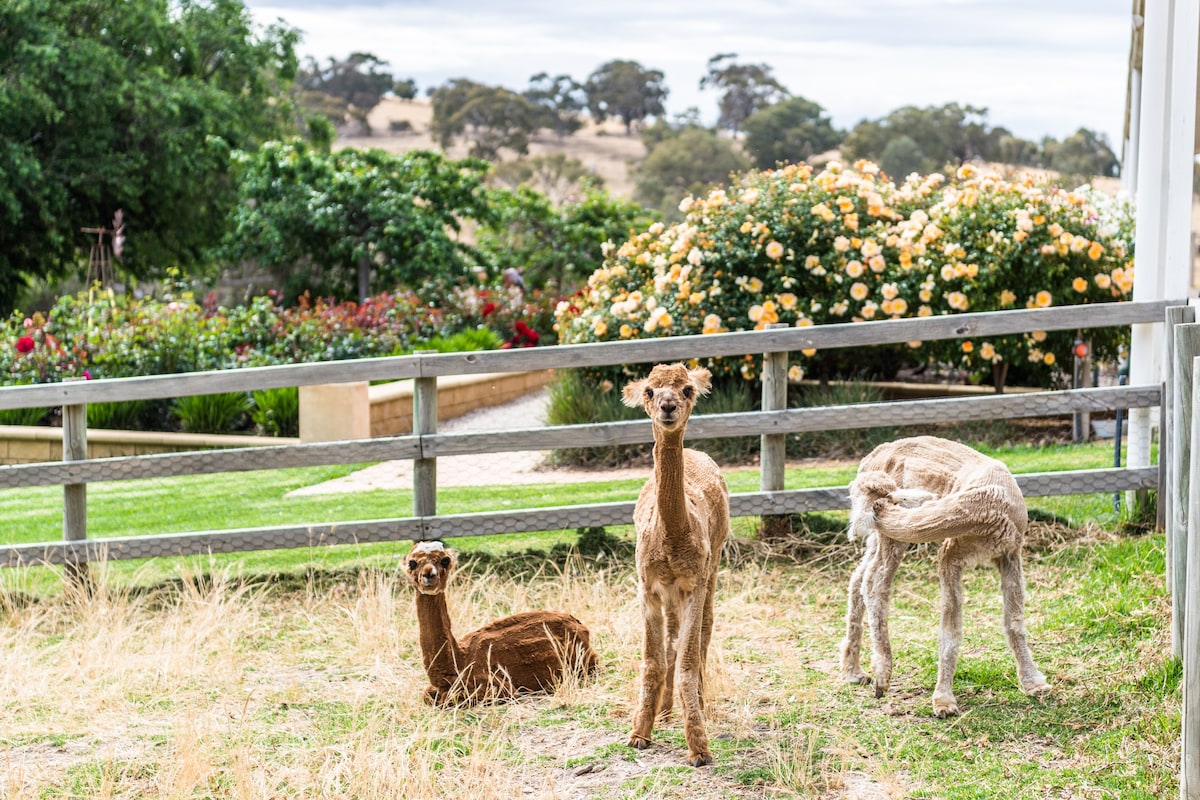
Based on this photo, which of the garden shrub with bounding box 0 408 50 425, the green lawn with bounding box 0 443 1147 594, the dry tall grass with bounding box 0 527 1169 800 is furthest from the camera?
the garden shrub with bounding box 0 408 50 425

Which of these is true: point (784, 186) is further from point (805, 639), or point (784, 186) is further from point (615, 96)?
point (615, 96)

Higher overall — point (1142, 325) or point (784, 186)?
point (784, 186)

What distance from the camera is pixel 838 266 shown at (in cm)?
1032

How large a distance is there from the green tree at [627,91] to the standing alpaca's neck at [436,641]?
74.5 metres

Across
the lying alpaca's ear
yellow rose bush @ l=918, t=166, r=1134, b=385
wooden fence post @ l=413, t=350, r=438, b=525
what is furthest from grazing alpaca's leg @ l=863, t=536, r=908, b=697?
yellow rose bush @ l=918, t=166, r=1134, b=385

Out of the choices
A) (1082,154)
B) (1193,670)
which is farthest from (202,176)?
(1082,154)

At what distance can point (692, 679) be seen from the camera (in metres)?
4.28

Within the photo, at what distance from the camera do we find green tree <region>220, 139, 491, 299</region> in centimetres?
1966

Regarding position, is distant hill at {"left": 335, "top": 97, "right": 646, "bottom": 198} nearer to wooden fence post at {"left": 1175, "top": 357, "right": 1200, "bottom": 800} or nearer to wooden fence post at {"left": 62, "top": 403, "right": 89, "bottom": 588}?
wooden fence post at {"left": 62, "top": 403, "right": 89, "bottom": 588}

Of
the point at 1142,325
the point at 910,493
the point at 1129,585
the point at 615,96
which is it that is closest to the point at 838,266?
the point at 1142,325

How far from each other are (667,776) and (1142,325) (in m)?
4.53

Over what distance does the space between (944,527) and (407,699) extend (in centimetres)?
219

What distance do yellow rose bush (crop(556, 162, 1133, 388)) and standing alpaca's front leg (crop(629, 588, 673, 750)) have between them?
556 centimetres

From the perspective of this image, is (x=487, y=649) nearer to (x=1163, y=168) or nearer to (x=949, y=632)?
(x=949, y=632)
